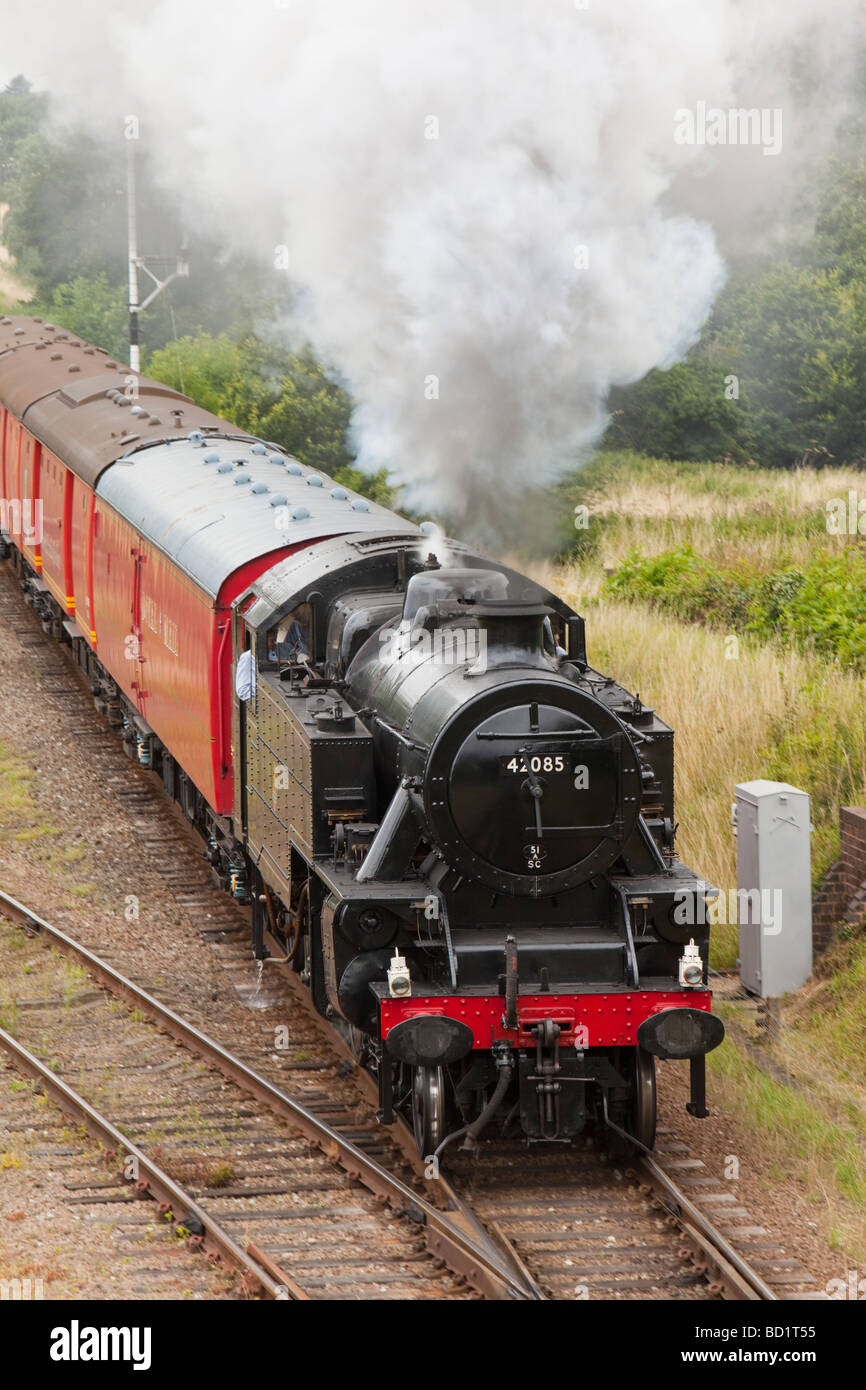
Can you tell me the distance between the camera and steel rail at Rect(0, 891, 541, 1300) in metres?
6.76

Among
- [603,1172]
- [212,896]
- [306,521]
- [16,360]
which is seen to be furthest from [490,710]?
[16,360]

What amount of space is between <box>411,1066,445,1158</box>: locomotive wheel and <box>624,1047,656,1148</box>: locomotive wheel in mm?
974

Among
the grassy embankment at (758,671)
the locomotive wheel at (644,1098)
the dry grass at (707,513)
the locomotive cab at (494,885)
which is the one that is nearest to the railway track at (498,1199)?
the locomotive wheel at (644,1098)

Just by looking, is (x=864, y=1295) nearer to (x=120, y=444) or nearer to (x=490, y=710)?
(x=490, y=710)

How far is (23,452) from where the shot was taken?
20578 mm

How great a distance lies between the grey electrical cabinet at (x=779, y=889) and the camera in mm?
10406

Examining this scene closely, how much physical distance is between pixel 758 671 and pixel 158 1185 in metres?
7.90

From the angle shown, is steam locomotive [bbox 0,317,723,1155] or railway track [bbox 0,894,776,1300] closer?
railway track [bbox 0,894,776,1300]

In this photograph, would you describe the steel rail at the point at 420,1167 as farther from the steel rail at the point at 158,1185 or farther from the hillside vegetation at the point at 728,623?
the hillside vegetation at the point at 728,623

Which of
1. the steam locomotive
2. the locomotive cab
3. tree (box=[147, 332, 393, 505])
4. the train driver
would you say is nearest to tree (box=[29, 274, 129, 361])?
tree (box=[147, 332, 393, 505])

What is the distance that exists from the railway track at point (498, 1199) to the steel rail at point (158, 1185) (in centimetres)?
20

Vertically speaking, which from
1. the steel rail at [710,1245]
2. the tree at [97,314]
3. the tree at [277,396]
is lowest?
the steel rail at [710,1245]

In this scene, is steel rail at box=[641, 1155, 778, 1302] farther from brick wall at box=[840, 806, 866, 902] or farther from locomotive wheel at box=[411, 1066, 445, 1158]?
brick wall at box=[840, 806, 866, 902]

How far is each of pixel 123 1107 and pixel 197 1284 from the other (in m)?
2.25
